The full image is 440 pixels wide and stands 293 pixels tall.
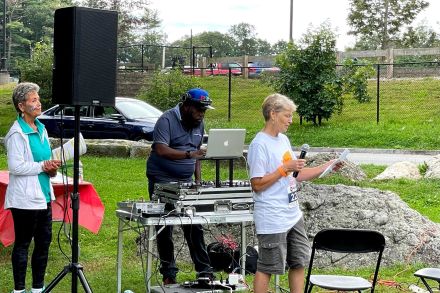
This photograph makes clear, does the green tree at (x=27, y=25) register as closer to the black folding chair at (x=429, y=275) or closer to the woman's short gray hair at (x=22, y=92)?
the woman's short gray hair at (x=22, y=92)

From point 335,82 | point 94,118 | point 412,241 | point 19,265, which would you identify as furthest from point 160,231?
point 335,82

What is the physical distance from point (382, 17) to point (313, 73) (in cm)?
2119

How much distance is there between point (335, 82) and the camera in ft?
77.2

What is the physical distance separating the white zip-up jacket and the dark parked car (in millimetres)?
11444

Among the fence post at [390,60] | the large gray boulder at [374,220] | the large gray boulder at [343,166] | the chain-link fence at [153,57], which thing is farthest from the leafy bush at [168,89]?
the large gray boulder at [374,220]

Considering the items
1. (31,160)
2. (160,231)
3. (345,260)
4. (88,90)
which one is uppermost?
(88,90)

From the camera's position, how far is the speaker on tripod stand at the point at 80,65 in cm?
677

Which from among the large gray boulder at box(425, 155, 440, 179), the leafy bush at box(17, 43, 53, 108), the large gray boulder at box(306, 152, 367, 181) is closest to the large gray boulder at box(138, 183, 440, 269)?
the large gray boulder at box(306, 152, 367, 181)

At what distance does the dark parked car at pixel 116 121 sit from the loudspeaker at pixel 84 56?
37.4 ft

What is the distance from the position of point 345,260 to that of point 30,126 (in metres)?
3.72

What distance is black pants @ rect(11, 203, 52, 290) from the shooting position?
6.96m

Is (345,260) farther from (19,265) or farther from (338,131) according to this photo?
(338,131)

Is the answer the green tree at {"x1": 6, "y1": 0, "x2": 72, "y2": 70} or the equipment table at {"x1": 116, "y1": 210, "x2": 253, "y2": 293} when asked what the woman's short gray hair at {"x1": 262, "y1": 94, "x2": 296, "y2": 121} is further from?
the green tree at {"x1": 6, "y1": 0, "x2": 72, "y2": 70}

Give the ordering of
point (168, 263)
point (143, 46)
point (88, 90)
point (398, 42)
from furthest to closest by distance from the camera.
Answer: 1. point (398, 42)
2. point (143, 46)
3. point (168, 263)
4. point (88, 90)
